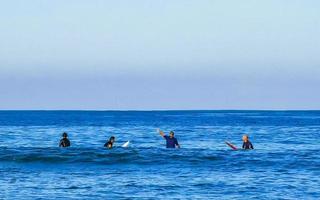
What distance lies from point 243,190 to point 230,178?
12.7 ft

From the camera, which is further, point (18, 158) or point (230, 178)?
point (18, 158)

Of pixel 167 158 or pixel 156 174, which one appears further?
pixel 167 158

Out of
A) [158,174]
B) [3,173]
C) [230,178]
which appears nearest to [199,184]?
[230,178]

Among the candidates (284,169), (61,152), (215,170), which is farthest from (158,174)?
(61,152)

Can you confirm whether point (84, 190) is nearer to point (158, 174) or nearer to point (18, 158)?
point (158, 174)

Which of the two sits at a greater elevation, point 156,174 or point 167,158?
point 167,158

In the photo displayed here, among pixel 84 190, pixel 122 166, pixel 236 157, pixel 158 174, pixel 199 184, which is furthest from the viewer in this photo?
pixel 236 157

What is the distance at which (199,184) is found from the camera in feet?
103

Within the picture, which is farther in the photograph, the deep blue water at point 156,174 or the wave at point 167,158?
the wave at point 167,158

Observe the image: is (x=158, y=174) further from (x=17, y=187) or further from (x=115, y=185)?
(x=17, y=187)

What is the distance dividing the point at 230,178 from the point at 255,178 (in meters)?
1.20

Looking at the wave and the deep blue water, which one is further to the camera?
the wave

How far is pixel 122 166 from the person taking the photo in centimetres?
3997

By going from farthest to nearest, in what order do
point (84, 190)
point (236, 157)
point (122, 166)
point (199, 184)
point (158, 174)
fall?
point (236, 157) < point (122, 166) < point (158, 174) < point (199, 184) < point (84, 190)
